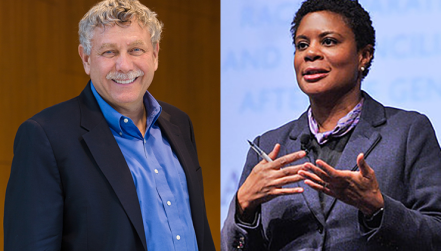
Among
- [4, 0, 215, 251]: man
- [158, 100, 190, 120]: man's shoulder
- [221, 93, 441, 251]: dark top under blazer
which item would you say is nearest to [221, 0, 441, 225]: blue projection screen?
[221, 93, 441, 251]: dark top under blazer

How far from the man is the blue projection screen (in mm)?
1162

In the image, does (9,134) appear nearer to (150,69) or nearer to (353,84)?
(150,69)

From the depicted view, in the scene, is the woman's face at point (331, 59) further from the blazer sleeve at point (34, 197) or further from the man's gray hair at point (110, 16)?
the blazer sleeve at point (34, 197)

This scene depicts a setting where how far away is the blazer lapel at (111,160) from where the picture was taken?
164 cm

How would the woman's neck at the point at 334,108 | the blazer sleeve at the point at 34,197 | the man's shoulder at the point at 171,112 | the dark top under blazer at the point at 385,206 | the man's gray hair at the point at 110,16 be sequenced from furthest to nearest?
the woman's neck at the point at 334,108
the dark top under blazer at the point at 385,206
the man's shoulder at the point at 171,112
the man's gray hair at the point at 110,16
the blazer sleeve at the point at 34,197

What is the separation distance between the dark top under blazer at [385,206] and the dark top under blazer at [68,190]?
0.88 m

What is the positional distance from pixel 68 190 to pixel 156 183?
0.30 meters

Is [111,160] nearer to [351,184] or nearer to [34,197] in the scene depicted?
[34,197]

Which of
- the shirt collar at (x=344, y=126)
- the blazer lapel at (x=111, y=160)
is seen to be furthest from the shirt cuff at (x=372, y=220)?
the blazer lapel at (x=111, y=160)

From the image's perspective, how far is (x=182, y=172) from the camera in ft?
6.23

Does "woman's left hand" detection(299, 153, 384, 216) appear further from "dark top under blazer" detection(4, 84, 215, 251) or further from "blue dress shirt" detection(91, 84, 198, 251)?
"dark top under blazer" detection(4, 84, 215, 251)

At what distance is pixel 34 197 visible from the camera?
60.7 inches

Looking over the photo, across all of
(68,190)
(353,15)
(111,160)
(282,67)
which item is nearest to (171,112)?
(111,160)

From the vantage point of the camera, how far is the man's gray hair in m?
1.78
